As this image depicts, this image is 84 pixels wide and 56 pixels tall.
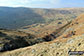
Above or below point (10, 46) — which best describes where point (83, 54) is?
above

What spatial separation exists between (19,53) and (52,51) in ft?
39.4

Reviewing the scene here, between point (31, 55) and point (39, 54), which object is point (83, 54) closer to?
point (39, 54)

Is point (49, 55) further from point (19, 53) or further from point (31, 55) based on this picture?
point (19, 53)

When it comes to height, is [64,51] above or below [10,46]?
above

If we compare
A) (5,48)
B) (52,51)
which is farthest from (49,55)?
(5,48)

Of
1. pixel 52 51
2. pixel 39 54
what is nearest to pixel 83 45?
pixel 52 51

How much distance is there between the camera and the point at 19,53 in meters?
42.1

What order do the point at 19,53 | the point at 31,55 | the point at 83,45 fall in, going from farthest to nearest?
the point at 19,53 → the point at 31,55 → the point at 83,45

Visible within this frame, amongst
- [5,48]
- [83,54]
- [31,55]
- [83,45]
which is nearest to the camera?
[83,54]

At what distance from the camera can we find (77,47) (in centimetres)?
3231

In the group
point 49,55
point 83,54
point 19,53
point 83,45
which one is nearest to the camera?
point 83,54

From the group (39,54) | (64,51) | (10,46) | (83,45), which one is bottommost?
(10,46)

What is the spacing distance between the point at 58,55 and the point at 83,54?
8085 millimetres

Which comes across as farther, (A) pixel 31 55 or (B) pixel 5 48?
(B) pixel 5 48
